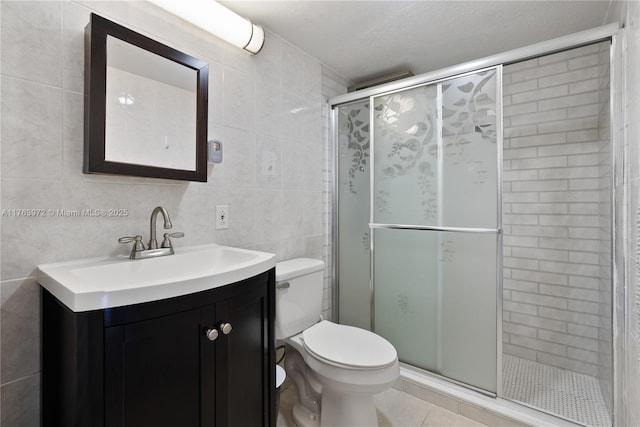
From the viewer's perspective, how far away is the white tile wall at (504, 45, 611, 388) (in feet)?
6.62

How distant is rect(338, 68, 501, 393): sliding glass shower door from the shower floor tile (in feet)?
1.12

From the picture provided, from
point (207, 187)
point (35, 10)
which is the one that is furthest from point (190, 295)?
point (35, 10)

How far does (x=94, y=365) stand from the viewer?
0.73 meters

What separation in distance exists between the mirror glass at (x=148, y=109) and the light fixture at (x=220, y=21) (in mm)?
231

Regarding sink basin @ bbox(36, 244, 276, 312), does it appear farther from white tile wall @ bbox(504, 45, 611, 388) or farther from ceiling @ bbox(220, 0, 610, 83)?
white tile wall @ bbox(504, 45, 611, 388)

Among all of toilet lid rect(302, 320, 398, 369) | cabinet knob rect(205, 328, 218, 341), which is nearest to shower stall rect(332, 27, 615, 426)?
toilet lid rect(302, 320, 398, 369)

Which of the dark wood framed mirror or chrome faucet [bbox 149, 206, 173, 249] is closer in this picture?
the dark wood framed mirror

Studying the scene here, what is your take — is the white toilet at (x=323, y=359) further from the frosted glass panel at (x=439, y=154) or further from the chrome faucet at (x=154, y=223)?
the frosted glass panel at (x=439, y=154)

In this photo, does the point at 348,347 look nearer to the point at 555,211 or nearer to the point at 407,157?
the point at 407,157

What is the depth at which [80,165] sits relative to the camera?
3.62 feet

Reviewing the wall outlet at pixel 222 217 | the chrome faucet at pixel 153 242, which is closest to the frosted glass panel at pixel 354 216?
the wall outlet at pixel 222 217

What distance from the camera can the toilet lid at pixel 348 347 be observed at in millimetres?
1378

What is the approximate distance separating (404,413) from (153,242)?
1607 millimetres

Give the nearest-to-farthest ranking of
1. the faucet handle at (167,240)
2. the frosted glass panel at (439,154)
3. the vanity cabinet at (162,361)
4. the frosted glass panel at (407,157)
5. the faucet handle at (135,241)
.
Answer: the vanity cabinet at (162,361) → the faucet handle at (135,241) → the faucet handle at (167,240) → the frosted glass panel at (439,154) → the frosted glass panel at (407,157)
